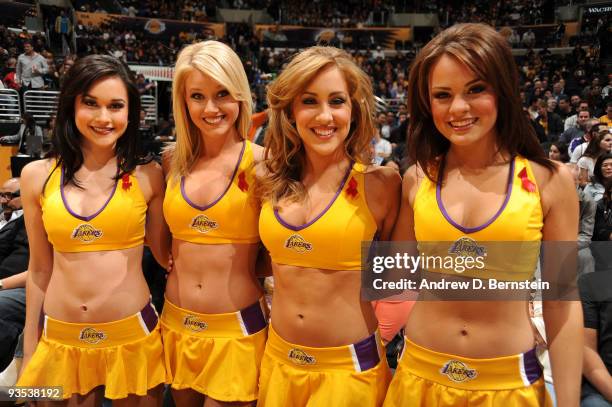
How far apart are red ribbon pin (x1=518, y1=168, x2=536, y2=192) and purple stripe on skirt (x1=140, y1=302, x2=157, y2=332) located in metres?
1.48

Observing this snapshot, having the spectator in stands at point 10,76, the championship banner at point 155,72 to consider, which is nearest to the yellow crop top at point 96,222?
the spectator in stands at point 10,76

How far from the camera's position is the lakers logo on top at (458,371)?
1.65m

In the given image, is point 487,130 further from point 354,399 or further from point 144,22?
point 144,22

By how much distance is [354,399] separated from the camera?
184cm

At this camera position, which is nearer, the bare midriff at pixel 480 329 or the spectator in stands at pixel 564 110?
the bare midriff at pixel 480 329

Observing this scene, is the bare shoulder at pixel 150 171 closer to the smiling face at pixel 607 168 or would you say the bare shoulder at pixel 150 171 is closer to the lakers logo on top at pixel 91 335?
the lakers logo on top at pixel 91 335

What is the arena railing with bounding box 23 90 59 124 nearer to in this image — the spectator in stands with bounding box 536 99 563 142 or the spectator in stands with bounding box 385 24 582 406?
the spectator in stands with bounding box 536 99 563 142

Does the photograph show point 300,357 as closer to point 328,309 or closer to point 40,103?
point 328,309

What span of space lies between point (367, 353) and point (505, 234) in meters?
0.64

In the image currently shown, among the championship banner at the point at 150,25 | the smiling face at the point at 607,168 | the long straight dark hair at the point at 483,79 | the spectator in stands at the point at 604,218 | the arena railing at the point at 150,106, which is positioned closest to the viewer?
the long straight dark hair at the point at 483,79

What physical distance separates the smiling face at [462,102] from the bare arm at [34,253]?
62.6 inches

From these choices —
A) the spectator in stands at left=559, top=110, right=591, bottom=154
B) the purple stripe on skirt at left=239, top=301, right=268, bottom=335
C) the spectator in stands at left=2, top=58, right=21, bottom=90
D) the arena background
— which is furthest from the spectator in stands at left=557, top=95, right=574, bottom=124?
the spectator in stands at left=2, top=58, right=21, bottom=90

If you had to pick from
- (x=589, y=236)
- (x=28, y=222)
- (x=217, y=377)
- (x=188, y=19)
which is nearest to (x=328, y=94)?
(x=217, y=377)

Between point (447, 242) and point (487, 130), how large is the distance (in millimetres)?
350
